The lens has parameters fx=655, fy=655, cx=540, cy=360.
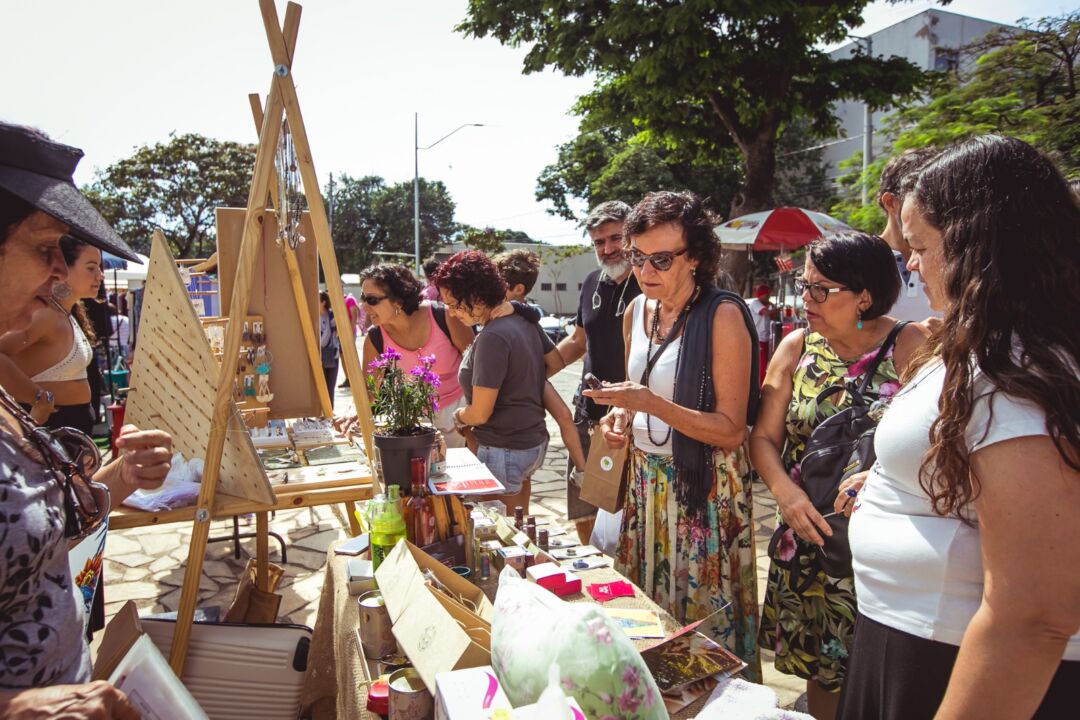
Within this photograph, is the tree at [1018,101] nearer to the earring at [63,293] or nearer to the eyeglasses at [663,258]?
the eyeglasses at [663,258]

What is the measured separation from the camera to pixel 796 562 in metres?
2.20

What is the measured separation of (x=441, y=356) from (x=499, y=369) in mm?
1084

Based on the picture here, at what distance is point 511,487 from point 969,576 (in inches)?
95.8

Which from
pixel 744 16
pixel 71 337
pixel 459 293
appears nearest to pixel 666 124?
pixel 744 16

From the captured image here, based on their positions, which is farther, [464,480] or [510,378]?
A: [510,378]

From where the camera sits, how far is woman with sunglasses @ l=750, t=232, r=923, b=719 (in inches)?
82.0

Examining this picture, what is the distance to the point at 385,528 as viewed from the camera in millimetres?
1893

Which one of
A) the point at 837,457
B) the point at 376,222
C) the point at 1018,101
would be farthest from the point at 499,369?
the point at 376,222

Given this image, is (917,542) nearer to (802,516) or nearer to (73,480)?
(802,516)

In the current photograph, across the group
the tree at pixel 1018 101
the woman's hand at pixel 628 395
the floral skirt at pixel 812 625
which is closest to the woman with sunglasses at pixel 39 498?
the woman's hand at pixel 628 395

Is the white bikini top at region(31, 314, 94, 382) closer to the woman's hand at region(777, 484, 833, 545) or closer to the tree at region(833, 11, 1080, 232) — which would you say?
the woman's hand at region(777, 484, 833, 545)

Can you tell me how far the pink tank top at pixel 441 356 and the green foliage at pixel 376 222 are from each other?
44108 mm

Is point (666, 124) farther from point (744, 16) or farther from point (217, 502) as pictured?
point (217, 502)

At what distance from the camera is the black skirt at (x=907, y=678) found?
1.12 m
